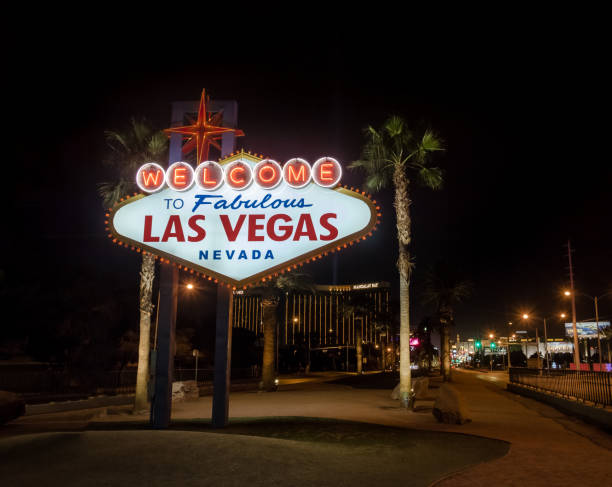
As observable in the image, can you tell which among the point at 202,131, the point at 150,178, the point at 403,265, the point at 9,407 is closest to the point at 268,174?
the point at 202,131

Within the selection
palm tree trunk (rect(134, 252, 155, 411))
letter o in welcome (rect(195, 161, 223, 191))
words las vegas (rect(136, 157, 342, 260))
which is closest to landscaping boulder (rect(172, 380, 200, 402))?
palm tree trunk (rect(134, 252, 155, 411))

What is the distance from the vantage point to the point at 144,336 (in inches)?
750

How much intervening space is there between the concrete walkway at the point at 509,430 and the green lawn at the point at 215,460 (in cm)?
64

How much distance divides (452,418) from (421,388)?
26.6 feet

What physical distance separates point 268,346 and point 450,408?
17.3 meters

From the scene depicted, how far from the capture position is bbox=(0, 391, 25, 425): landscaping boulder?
14.4 metres

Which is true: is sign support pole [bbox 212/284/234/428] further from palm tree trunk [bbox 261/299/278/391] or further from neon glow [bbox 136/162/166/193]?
palm tree trunk [bbox 261/299/278/391]

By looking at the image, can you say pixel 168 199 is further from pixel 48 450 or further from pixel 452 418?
pixel 452 418

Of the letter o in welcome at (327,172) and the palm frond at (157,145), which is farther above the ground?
the palm frond at (157,145)

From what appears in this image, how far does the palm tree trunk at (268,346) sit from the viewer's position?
30094 mm

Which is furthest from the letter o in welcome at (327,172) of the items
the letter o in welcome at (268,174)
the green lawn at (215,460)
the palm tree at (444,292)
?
the palm tree at (444,292)

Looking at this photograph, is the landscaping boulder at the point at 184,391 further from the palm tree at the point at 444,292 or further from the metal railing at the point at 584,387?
the palm tree at the point at 444,292

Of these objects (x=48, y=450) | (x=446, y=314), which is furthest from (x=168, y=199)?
(x=446, y=314)

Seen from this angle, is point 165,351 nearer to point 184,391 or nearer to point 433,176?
point 184,391
